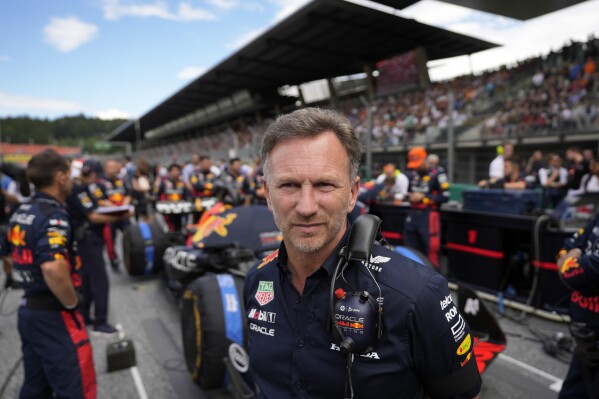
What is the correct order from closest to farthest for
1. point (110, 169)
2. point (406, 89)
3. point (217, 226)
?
point (217, 226) → point (110, 169) → point (406, 89)

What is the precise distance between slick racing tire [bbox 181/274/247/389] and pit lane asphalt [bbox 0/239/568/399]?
0.44 metres

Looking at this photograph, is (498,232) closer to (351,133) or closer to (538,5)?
(538,5)

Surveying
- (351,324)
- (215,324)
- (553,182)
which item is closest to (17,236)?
(215,324)

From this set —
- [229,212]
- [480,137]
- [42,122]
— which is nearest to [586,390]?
[229,212]

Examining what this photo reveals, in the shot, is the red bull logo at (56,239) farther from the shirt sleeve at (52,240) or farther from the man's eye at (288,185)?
the man's eye at (288,185)

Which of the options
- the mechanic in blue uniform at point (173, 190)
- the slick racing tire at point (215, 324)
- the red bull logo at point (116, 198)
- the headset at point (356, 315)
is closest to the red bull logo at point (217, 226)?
the slick racing tire at point (215, 324)

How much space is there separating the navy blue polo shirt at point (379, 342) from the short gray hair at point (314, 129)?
32 cm

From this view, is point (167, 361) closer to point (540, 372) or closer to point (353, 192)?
point (353, 192)

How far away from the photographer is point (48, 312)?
2.53 metres

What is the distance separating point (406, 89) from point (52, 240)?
1851cm

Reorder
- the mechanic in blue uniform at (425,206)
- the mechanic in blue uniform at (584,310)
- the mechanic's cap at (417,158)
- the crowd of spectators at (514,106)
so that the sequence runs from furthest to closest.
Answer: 1. the crowd of spectators at (514,106)
2. the mechanic's cap at (417,158)
3. the mechanic in blue uniform at (425,206)
4. the mechanic in blue uniform at (584,310)

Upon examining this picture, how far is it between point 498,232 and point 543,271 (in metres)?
0.73

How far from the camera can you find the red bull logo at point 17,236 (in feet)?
8.39

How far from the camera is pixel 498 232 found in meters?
5.15
